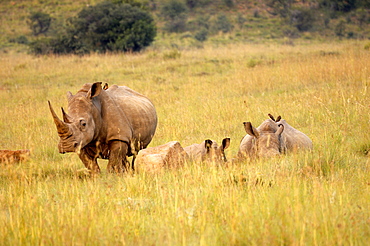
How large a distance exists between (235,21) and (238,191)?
131 ft

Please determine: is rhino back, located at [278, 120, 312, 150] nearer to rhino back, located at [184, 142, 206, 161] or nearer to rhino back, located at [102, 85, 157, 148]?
rhino back, located at [184, 142, 206, 161]

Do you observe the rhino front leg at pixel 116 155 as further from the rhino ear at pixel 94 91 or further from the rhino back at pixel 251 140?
the rhino back at pixel 251 140

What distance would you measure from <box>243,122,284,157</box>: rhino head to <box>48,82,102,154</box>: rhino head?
7.12 ft

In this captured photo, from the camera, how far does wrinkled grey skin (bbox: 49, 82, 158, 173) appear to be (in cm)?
668

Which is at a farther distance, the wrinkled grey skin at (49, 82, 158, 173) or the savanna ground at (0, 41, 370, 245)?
the wrinkled grey skin at (49, 82, 158, 173)

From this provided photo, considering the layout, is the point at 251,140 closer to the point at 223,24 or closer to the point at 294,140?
the point at 294,140

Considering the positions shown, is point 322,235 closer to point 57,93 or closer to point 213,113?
point 213,113

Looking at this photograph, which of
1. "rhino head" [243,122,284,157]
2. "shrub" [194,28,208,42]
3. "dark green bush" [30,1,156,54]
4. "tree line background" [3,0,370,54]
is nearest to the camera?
"rhino head" [243,122,284,157]

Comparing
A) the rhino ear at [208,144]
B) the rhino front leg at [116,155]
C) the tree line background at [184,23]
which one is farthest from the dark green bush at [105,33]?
the rhino front leg at [116,155]

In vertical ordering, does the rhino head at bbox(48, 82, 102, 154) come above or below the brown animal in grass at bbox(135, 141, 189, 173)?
above

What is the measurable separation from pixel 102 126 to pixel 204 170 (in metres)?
1.61

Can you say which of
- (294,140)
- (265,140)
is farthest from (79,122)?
(294,140)

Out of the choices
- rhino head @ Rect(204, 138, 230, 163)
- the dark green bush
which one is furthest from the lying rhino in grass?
the dark green bush

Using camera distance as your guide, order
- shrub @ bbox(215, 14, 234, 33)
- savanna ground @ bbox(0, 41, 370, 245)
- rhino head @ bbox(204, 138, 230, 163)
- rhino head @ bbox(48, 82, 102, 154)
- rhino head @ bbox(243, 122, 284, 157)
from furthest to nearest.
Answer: shrub @ bbox(215, 14, 234, 33), rhino head @ bbox(204, 138, 230, 163), rhino head @ bbox(243, 122, 284, 157), rhino head @ bbox(48, 82, 102, 154), savanna ground @ bbox(0, 41, 370, 245)
